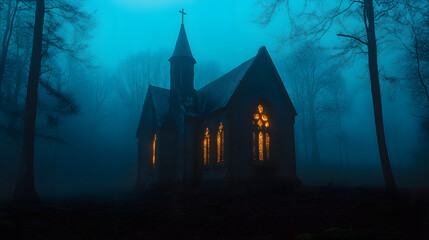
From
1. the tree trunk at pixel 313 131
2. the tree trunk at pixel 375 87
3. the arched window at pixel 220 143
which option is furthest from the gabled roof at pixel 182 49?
the tree trunk at pixel 313 131

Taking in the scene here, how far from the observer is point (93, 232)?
21.9 feet

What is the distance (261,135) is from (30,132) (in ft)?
45.2

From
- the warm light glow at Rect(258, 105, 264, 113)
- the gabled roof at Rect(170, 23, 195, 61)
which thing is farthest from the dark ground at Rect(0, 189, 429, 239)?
the gabled roof at Rect(170, 23, 195, 61)

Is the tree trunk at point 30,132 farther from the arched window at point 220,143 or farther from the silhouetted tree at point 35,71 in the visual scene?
the arched window at point 220,143

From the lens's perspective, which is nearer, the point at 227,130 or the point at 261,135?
the point at 227,130

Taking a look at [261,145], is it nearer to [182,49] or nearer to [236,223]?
[182,49]

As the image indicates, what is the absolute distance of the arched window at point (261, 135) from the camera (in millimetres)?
19297

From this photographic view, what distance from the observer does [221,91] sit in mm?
21453

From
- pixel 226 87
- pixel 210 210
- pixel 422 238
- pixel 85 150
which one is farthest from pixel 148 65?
pixel 422 238

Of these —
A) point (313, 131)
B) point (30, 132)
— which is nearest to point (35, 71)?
point (30, 132)

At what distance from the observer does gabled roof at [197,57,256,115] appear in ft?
64.1

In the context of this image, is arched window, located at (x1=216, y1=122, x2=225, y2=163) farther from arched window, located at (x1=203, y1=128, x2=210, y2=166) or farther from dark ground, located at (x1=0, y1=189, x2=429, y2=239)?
dark ground, located at (x1=0, y1=189, x2=429, y2=239)

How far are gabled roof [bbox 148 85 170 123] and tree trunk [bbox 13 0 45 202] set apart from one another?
9.77 metres

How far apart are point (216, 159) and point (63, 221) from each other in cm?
1252
